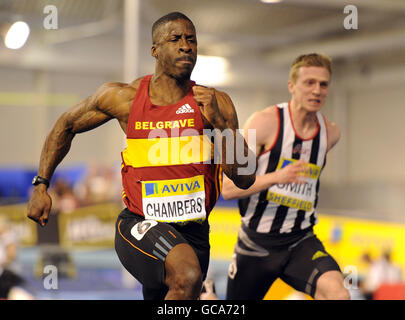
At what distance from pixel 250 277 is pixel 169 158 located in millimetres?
1439

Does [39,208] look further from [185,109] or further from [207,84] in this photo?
[207,84]

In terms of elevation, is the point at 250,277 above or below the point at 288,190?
below

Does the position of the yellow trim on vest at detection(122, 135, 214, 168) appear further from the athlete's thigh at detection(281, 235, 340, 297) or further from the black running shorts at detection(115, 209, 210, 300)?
the athlete's thigh at detection(281, 235, 340, 297)

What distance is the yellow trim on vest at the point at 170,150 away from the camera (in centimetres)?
343

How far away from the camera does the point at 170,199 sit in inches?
135

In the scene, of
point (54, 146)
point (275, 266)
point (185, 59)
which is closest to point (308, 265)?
point (275, 266)

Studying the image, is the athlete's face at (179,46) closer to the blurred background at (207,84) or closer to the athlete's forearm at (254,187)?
the athlete's forearm at (254,187)

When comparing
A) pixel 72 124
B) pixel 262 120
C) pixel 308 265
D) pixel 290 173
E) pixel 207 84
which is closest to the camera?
pixel 72 124

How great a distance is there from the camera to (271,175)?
4117 millimetres

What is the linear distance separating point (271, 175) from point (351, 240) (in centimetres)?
566

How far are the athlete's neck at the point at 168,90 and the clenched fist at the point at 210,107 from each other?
A: 293mm

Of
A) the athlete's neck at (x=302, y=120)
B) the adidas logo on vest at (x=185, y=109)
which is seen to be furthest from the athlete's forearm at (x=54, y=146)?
the athlete's neck at (x=302, y=120)
